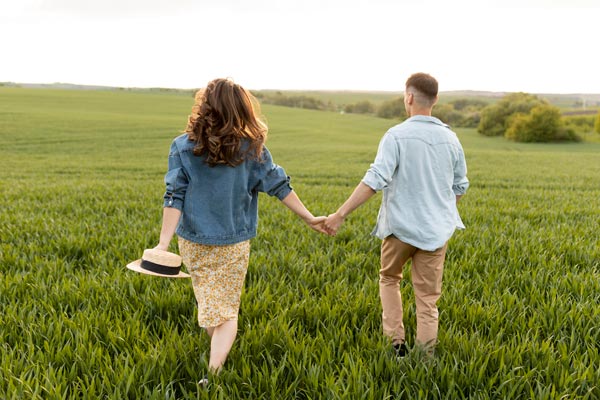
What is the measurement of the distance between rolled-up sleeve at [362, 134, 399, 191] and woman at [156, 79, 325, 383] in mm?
530

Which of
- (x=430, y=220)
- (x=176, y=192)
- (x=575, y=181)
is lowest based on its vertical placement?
(x=575, y=181)

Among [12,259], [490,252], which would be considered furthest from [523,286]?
[12,259]

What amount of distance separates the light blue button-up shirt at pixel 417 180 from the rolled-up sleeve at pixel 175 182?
102 cm

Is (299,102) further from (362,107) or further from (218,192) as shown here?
(218,192)

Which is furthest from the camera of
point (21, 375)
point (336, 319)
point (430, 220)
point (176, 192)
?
point (336, 319)

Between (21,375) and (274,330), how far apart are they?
1345 millimetres

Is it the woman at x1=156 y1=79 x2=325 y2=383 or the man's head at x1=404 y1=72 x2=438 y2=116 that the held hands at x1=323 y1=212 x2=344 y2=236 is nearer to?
the woman at x1=156 y1=79 x2=325 y2=383

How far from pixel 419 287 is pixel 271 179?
1.12m

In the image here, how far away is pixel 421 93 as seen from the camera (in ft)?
8.33

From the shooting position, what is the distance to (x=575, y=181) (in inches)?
532

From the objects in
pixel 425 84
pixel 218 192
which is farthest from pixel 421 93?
A: pixel 218 192

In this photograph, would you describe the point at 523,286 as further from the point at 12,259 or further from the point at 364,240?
the point at 12,259

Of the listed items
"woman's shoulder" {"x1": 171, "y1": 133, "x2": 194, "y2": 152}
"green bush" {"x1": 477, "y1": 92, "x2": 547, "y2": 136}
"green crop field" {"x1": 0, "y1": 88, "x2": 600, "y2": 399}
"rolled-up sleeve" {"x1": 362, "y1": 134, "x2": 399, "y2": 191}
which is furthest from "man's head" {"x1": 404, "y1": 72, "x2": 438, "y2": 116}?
"green bush" {"x1": 477, "y1": 92, "x2": 547, "y2": 136}

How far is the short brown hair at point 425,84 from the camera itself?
2520 millimetres
